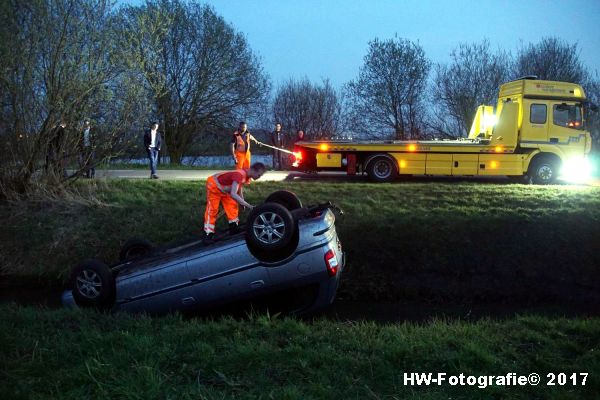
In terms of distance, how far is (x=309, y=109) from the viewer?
32.2 metres

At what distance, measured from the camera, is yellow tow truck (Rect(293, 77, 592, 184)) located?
47.8ft

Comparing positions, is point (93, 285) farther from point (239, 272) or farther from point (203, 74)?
point (203, 74)

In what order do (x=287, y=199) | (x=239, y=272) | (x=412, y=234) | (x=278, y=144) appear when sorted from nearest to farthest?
(x=239, y=272) → (x=287, y=199) → (x=412, y=234) → (x=278, y=144)

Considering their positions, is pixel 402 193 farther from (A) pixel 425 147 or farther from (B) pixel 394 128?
(B) pixel 394 128

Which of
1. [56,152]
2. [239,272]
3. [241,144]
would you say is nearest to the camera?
[239,272]

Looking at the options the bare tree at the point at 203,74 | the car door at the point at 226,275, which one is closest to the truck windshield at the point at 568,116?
the car door at the point at 226,275

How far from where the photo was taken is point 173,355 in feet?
12.9

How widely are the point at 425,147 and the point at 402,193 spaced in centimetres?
395

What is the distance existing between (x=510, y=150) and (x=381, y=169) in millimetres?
3732

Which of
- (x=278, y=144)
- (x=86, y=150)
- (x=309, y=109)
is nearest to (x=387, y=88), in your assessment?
(x=309, y=109)

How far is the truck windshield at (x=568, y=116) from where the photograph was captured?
14555mm

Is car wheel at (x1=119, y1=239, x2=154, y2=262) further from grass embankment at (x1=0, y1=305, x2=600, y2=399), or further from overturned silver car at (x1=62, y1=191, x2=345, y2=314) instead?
grass embankment at (x1=0, y1=305, x2=600, y2=399)

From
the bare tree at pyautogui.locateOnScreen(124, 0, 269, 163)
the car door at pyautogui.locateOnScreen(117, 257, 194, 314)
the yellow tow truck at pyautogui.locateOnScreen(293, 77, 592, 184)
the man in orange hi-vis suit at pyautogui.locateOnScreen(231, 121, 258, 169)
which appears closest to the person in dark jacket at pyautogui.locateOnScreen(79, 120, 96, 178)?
the man in orange hi-vis suit at pyautogui.locateOnScreen(231, 121, 258, 169)

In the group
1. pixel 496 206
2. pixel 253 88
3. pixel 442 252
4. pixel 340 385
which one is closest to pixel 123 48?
pixel 442 252
